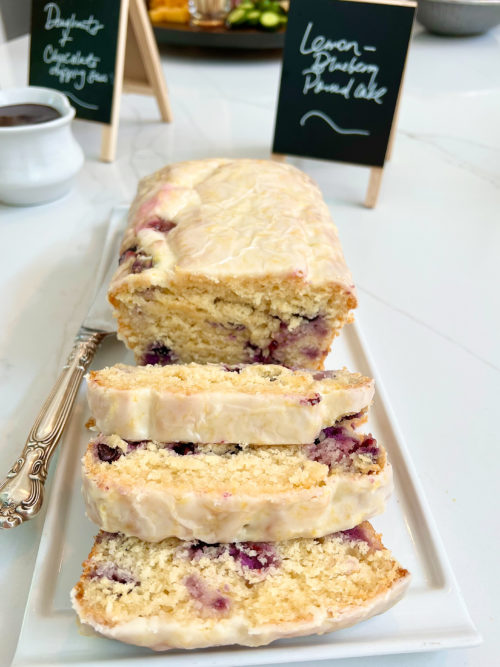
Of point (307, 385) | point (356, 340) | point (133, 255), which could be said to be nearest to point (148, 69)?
point (133, 255)

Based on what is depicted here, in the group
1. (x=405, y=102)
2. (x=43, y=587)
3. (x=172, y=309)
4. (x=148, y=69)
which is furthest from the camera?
(x=405, y=102)

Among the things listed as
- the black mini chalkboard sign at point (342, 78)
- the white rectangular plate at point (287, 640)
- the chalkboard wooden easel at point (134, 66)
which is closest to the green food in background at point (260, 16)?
the chalkboard wooden easel at point (134, 66)

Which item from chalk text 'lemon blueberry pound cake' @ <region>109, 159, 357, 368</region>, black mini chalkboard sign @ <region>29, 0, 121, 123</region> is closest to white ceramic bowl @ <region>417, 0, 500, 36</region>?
black mini chalkboard sign @ <region>29, 0, 121, 123</region>

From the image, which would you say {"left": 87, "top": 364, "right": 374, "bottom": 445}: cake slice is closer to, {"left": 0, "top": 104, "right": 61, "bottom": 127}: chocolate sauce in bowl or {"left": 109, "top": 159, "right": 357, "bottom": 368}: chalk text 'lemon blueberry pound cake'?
{"left": 109, "top": 159, "right": 357, "bottom": 368}: chalk text 'lemon blueberry pound cake'

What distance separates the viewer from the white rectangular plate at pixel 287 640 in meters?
1.42

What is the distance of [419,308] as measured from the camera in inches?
113

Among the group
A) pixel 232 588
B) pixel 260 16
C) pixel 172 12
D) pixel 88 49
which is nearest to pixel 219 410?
pixel 232 588

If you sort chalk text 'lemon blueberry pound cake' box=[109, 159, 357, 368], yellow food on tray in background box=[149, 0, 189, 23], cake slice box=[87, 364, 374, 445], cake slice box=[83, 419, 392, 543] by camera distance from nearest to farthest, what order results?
1. cake slice box=[83, 419, 392, 543]
2. cake slice box=[87, 364, 374, 445]
3. chalk text 'lemon blueberry pound cake' box=[109, 159, 357, 368]
4. yellow food on tray in background box=[149, 0, 189, 23]

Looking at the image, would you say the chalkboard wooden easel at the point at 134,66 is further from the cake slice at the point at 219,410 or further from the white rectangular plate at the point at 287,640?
the cake slice at the point at 219,410

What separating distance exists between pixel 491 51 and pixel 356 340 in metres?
4.91

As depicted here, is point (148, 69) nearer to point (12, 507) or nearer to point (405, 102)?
point (405, 102)

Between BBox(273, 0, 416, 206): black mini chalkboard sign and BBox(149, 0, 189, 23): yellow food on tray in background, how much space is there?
95.6 inches

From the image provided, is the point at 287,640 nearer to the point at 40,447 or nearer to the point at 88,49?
the point at 40,447

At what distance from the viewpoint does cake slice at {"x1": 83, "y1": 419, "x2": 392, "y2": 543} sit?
5.01 ft
